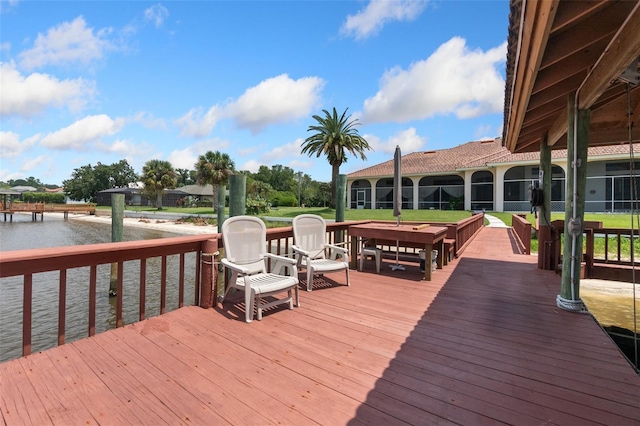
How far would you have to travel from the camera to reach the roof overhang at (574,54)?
198cm

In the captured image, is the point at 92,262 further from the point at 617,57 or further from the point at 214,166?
the point at 214,166

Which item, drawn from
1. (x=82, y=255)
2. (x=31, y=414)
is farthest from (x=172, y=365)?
(x=82, y=255)

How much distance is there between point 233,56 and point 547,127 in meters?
9.79

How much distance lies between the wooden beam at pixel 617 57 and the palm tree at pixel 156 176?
136ft

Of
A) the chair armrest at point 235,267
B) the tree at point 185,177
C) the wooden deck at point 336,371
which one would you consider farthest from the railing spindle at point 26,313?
the tree at point 185,177

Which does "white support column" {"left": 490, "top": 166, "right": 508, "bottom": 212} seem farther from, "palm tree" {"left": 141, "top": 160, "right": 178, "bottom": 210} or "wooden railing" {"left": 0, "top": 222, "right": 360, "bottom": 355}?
"palm tree" {"left": 141, "top": 160, "right": 178, "bottom": 210}

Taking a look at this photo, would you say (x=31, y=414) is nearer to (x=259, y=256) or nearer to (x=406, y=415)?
(x=406, y=415)

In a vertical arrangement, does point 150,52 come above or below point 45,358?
above

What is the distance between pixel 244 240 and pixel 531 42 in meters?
3.26

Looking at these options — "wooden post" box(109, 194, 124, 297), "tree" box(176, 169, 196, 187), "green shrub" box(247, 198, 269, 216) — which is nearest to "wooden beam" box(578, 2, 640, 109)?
"wooden post" box(109, 194, 124, 297)

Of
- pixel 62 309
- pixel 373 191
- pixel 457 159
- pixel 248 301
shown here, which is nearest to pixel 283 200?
pixel 373 191

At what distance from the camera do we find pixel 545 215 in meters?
5.36

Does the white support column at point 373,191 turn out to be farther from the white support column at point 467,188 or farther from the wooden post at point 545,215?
the wooden post at point 545,215

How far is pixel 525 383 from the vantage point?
2.00 meters
